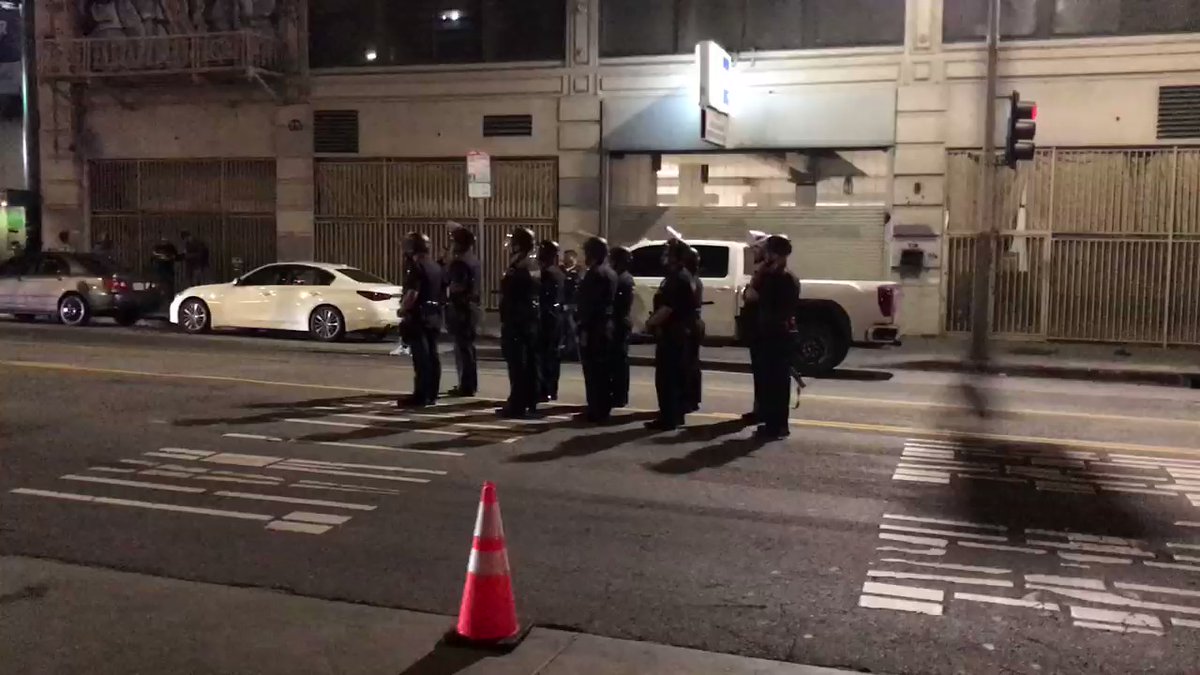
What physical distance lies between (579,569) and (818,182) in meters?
15.2

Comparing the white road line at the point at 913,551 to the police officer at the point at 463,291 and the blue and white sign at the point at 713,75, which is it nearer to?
the police officer at the point at 463,291

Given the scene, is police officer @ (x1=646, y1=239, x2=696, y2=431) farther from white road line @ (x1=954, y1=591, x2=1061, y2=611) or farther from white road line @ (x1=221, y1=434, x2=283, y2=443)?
white road line @ (x1=954, y1=591, x2=1061, y2=611)

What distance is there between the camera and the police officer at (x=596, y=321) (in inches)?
403

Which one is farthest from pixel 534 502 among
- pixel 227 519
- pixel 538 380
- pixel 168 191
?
pixel 168 191

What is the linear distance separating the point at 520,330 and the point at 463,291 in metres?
0.97

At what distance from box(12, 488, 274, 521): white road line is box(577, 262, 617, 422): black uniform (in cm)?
394

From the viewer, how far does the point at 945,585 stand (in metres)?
5.85

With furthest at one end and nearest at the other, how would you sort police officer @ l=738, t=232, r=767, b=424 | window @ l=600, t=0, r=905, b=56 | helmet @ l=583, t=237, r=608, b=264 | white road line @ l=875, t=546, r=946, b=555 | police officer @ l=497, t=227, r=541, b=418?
window @ l=600, t=0, r=905, b=56, police officer @ l=497, t=227, r=541, b=418, helmet @ l=583, t=237, r=608, b=264, police officer @ l=738, t=232, r=767, b=424, white road line @ l=875, t=546, r=946, b=555

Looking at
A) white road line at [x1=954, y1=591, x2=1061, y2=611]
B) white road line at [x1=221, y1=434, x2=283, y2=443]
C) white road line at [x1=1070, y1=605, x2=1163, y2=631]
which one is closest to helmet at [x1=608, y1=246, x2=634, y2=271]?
white road line at [x1=221, y1=434, x2=283, y2=443]

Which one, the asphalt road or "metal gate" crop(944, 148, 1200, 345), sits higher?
"metal gate" crop(944, 148, 1200, 345)

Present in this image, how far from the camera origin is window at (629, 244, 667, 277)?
53.5 feet

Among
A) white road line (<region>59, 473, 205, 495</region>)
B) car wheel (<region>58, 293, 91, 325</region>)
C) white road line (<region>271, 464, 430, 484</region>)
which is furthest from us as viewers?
car wheel (<region>58, 293, 91, 325</region>)

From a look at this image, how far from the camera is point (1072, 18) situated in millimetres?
18719

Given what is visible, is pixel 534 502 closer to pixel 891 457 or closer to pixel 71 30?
pixel 891 457
